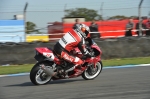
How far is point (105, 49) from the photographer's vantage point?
1309cm

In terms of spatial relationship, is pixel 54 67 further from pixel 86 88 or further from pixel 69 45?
pixel 86 88

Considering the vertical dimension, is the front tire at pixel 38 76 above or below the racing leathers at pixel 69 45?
below

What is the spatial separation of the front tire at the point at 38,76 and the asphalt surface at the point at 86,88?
131 mm

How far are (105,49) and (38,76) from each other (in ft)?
18.2

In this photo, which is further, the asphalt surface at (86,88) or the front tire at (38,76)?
the front tire at (38,76)

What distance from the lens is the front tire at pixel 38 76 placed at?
25.5ft

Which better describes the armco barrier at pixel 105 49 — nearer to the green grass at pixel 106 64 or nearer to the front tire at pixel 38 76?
the green grass at pixel 106 64

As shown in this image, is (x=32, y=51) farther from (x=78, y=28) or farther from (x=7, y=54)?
(x=78, y=28)

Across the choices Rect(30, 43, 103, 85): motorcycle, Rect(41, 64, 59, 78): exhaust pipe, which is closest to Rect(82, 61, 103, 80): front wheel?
Rect(30, 43, 103, 85): motorcycle

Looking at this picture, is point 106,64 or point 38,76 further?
point 106,64

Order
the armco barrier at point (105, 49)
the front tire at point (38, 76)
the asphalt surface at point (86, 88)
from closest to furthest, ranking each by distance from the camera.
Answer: the asphalt surface at point (86, 88), the front tire at point (38, 76), the armco barrier at point (105, 49)

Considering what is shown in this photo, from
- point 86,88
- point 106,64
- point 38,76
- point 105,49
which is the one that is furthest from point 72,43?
point 105,49

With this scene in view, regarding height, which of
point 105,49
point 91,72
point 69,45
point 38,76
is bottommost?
point 105,49

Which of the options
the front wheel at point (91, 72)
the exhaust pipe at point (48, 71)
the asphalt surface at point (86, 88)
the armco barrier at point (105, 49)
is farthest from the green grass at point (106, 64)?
the exhaust pipe at point (48, 71)
